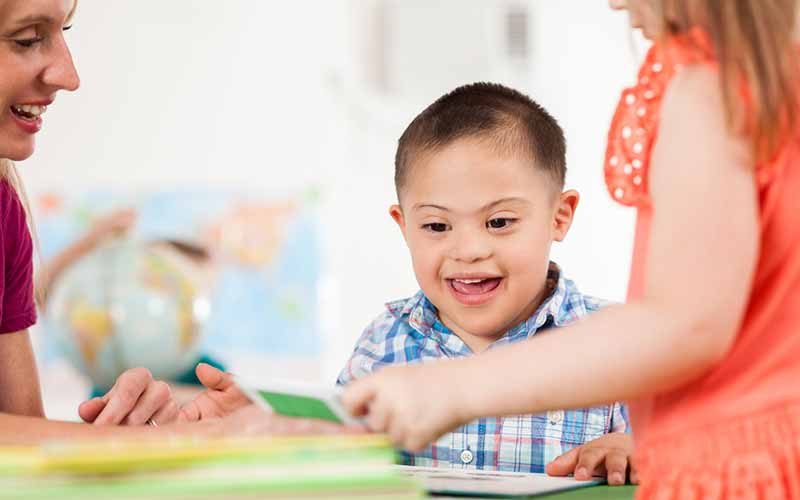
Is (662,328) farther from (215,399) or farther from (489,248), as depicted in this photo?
(489,248)

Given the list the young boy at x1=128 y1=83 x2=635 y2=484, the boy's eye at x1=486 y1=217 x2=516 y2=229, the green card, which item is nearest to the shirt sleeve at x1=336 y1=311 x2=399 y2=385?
Result: the young boy at x1=128 y1=83 x2=635 y2=484

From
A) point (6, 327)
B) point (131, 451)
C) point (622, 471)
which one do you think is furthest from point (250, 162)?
point (131, 451)

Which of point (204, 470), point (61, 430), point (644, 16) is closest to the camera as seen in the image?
point (204, 470)

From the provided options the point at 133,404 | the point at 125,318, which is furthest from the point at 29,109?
the point at 125,318

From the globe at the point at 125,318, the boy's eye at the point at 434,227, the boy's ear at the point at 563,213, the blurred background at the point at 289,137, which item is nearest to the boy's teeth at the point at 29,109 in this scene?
the boy's eye at the point at 434,227

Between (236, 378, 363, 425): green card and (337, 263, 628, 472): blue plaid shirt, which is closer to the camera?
(236, 378, 363, 425): green card

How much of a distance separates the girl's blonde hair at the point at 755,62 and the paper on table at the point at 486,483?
315 millimetres

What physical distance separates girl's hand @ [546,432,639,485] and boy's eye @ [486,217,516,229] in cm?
30

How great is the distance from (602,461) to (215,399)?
362 mm

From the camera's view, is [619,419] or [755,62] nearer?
[755,62]

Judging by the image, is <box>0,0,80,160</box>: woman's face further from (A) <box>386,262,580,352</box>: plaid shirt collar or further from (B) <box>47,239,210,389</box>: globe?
(B) <box>47,239,210,389</box>: globe

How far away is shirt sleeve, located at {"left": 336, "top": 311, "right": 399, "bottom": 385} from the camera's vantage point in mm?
1381

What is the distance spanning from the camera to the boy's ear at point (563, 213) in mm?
1355

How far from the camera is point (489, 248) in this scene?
1.24m
